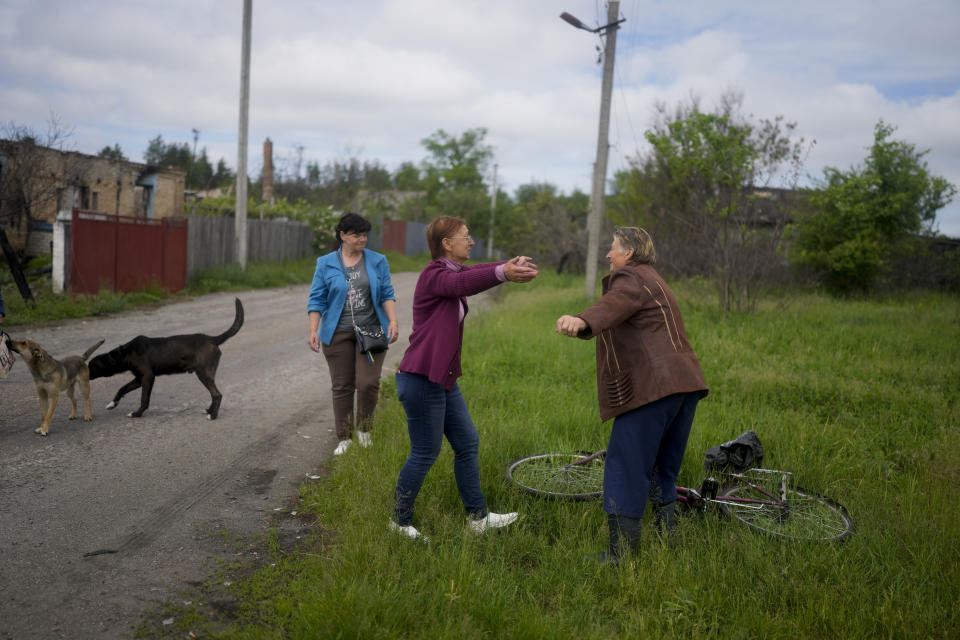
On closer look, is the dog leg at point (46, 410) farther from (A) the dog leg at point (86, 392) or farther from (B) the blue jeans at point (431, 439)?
(B) the blue jeans at point (431, 439)

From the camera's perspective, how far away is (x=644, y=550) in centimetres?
373

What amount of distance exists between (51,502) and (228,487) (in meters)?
1.08

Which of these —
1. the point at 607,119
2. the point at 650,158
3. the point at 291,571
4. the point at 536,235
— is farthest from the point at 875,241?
the point at 291,571

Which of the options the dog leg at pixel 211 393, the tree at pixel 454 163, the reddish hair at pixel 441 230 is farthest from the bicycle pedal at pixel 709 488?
the tree at pixel 454 163

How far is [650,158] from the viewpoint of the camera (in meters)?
22.6

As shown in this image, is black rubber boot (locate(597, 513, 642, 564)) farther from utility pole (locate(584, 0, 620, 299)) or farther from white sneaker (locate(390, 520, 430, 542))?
utility pole (locate(584, 0, 620, 299))

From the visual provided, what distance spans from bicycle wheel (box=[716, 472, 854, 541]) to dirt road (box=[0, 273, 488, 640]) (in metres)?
3.01

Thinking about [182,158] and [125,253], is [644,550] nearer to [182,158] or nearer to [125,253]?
[125,253]

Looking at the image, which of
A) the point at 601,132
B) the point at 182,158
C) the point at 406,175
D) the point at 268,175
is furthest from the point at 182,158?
the point at 601,132

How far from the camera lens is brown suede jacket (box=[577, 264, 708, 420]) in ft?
11.9

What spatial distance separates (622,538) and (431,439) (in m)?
1.17

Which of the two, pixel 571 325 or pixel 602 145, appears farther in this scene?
pixel 602 145

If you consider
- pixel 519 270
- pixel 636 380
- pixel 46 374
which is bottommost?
pixel 46 374

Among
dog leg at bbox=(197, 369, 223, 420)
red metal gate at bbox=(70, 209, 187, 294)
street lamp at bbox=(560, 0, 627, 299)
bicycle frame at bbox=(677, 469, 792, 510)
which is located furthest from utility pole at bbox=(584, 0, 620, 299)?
bicycle frame at bbox=(677, 469, 792, 510)
